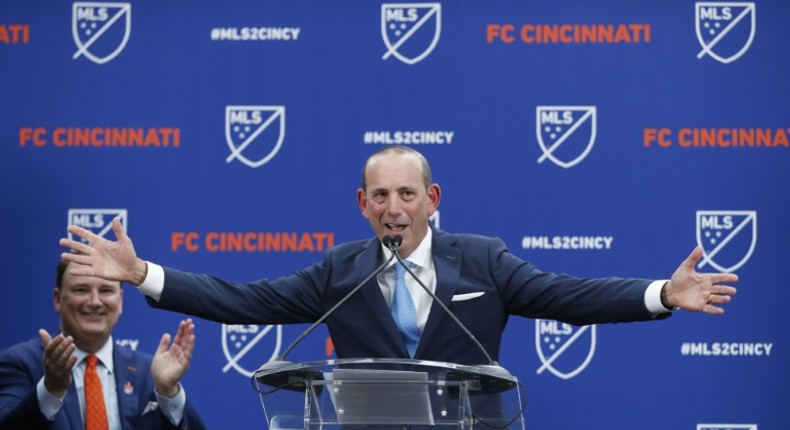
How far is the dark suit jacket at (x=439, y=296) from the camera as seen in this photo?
3.84m

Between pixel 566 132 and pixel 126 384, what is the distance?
2.37 metres

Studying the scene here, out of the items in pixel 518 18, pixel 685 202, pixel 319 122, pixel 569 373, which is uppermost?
pixel 518 18

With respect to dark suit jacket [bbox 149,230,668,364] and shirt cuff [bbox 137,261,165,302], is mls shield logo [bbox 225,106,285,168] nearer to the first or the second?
dark suit jacket [bbox 149,230,668,364]

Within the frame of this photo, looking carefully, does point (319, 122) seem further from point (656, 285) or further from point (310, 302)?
point (656, 285)

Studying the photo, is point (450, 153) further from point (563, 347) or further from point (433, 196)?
point (433, 196)

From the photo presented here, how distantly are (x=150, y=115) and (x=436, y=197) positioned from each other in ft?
6.88

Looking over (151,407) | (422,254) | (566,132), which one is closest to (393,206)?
(422,254)

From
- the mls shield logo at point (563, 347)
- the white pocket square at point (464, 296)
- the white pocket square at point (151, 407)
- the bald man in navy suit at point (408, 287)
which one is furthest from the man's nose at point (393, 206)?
the mls shield logo at point (563, 347)

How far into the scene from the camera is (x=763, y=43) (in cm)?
560

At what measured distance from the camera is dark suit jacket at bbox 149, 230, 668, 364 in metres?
3.84

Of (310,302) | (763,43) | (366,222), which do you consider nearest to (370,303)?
(310,302)

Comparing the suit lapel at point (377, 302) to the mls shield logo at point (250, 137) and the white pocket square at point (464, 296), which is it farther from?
the mls shield logo at point (250, 137)

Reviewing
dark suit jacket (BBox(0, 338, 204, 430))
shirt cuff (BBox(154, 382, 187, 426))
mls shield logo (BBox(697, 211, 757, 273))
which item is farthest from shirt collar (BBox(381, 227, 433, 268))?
mls shield logo (BBox(697, 211, 757, 273))

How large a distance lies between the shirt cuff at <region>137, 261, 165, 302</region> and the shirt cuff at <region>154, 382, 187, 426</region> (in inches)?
33.9
